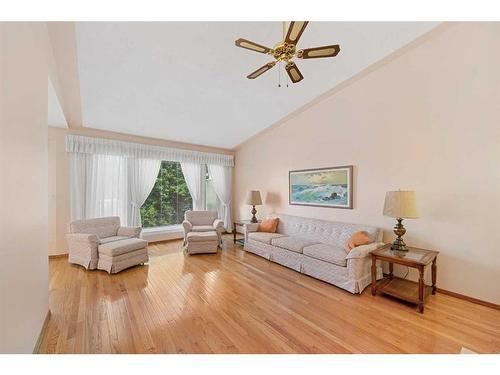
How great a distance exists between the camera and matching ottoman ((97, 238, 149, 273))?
317 cm

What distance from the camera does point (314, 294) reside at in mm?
2666

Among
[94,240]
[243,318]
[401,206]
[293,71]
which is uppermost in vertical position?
[293,71]

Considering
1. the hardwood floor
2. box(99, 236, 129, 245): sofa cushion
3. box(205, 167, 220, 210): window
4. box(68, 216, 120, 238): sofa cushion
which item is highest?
box(205, 167, 220, 210): window

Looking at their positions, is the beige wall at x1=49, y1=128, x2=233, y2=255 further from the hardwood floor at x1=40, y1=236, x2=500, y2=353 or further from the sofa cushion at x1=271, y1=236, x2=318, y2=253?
the sofa cushion at x1=271, y1=236, x2=318, y2=253

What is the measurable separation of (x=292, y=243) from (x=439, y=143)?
7.80 ft

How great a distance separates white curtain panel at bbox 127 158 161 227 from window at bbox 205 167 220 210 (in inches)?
55.6

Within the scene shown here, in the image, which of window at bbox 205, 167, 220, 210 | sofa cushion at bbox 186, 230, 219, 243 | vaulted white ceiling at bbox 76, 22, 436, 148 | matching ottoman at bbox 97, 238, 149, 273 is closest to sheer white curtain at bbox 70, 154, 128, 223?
vaulted white ceiling at bbox 76, 22, 436, 148

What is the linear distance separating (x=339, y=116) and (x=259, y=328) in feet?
11.1

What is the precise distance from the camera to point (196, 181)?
554cm

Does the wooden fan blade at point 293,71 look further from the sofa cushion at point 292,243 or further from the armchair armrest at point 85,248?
the armchair armrest at point 85,248

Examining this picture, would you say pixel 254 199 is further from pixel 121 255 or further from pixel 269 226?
pixel 121 255

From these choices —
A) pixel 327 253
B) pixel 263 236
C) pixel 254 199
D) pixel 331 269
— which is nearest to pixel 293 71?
pixel 327 253

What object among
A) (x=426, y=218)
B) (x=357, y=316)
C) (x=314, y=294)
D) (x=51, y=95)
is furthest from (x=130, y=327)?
(x=426, y=218)

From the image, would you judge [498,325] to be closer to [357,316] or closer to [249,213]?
[357,316]
